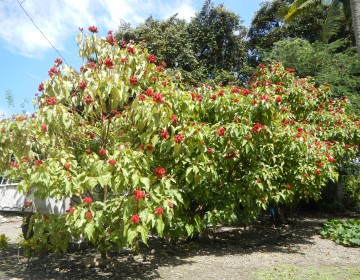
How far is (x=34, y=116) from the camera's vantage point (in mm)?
4730

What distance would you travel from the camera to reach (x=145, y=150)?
193 inches

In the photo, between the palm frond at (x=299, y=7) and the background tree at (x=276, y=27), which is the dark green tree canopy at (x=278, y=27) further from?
the palm frond at (x=299, y=7)

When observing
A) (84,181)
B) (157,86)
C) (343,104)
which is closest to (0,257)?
(84,181)

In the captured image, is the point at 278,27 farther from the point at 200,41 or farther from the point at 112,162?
the point at 112,162

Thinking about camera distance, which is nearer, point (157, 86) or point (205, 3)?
point (157, 86)

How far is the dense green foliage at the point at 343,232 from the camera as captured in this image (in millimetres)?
7496

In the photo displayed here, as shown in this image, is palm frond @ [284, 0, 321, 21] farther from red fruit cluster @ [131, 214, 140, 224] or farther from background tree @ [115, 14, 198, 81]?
red fruit cluster @ [131, 214, 140, 224]

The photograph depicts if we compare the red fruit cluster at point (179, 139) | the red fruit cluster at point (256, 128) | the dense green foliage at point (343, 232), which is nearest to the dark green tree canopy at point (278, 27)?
the dense green foliage at point (343, 232)

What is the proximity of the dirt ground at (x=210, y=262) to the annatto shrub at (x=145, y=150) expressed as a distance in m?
0.51

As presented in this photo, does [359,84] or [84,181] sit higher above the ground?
[359,84]

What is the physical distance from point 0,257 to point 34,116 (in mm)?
3305

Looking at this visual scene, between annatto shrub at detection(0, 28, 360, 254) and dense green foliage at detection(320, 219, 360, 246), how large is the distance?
3.76 feet

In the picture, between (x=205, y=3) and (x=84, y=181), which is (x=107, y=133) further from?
(x=205, y=3)

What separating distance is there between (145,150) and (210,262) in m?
2.43
